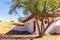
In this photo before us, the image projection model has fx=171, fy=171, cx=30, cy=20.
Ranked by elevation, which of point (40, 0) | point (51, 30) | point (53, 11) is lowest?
point (51, 30)

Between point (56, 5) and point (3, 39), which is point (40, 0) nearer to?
point (56, 5)

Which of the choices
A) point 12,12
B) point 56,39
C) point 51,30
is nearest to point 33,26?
point 51,30

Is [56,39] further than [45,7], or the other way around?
[45,7]

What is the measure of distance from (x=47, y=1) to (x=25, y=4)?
6.89ft

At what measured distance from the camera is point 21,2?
15.6m

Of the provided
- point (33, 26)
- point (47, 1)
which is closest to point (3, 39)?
point (47, 1)

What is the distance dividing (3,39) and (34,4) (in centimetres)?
454

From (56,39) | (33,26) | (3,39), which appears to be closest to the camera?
(3,39)

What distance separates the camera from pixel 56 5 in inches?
608

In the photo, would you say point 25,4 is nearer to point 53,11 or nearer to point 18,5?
point 18,5

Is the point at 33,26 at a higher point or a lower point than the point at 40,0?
lower

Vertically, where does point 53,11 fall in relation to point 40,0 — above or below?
below

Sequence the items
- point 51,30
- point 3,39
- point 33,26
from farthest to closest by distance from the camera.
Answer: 1. point 33,26
2. point 51,30
3. point 3,39

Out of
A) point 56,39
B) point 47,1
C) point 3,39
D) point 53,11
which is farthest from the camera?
point 53,11
